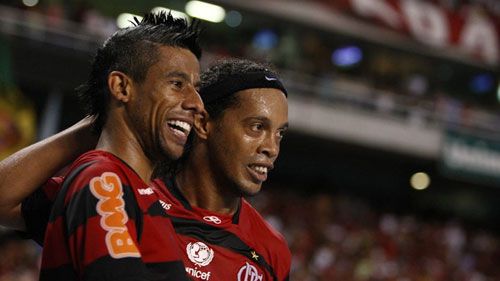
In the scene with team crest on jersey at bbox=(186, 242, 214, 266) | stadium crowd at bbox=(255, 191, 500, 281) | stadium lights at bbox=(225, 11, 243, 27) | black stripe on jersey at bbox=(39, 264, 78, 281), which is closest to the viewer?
black stripe on jersey at bbox=(39, 264, 78, 281)

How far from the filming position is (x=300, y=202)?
15.3 m

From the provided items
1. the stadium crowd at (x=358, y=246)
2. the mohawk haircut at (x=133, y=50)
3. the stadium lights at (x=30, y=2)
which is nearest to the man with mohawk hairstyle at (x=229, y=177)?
the mohawk haircut at (x=133, y=50)

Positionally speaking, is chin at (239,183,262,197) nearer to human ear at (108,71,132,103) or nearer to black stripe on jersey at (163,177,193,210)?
black stripe on jersey at (163,177,193,210)

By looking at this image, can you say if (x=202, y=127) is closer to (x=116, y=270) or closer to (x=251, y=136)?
(x=251, y=136)

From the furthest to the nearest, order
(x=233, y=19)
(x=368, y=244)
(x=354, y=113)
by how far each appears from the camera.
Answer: (x=233, y=19), (x=354, y=113), (x=368, y=244)

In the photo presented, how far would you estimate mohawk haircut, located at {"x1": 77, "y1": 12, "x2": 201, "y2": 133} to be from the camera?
2.51 metres

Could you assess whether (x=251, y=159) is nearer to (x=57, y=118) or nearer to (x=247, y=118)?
(x=247, y=118)

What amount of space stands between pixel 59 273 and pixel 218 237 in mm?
1129

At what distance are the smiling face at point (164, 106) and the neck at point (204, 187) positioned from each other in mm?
985

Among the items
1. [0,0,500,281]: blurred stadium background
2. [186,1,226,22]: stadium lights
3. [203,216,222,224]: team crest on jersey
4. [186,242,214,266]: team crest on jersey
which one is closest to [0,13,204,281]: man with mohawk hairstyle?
[186,242,214,266]: team crest on jersey

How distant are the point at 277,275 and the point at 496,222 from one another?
2159cm

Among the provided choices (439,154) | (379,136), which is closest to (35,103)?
(379,136)

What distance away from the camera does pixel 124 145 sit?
8.07 ft

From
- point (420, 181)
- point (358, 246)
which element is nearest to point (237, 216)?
point (358, 246)
